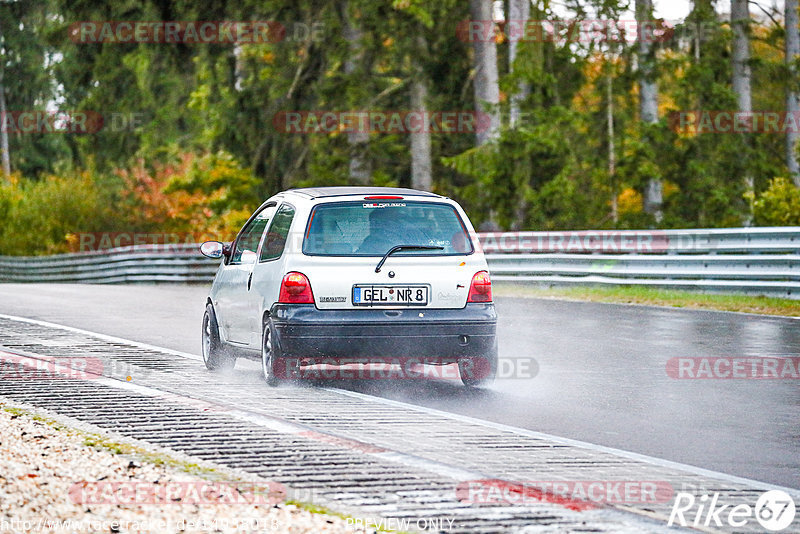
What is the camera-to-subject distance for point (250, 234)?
42.2 feet

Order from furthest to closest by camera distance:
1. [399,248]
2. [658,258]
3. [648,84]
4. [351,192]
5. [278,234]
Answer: [648,84] < [658,258] < [278,234] < [351,192] < [399,248]

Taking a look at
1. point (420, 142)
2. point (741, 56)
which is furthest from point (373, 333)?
point (741, 56)

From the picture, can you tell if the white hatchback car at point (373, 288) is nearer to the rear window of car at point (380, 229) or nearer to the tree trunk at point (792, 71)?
the rear window of car at point (380, 229)

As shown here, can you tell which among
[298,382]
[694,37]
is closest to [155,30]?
[694,37]

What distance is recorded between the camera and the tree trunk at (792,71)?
40.4 metres

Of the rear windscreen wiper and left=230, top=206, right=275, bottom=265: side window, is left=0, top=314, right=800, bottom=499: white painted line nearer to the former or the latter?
the rear windscreen wiper

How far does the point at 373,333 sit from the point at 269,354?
94cm

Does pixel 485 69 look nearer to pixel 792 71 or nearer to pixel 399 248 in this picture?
pixel 792 71

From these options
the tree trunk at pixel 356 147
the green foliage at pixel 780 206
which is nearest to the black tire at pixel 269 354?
the green foliage at pixel 780 206

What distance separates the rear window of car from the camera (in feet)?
36.1

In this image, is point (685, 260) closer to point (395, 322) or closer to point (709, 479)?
point (395, 322)

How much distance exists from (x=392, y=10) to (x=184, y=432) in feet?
91.2

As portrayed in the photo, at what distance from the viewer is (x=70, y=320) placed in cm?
1822

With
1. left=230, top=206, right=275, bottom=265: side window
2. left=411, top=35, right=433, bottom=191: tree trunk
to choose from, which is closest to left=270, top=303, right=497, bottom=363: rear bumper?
left=230, top=206, right=275, bottom=265: side window
